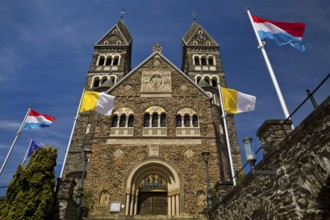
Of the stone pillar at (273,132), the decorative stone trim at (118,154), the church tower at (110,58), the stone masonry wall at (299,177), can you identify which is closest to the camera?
the stone masonry wall at (299,177)

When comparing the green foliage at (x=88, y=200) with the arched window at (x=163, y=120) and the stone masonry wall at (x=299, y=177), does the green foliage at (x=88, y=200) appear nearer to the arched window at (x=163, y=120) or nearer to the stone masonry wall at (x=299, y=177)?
the arched window at (x=163, y=120)

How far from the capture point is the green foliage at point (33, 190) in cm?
930

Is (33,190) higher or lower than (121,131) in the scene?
lower

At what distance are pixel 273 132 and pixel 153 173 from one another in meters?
12.5

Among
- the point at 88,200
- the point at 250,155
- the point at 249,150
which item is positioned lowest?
the point at 250,155

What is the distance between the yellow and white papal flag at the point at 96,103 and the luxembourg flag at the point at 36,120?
2837 millimetres

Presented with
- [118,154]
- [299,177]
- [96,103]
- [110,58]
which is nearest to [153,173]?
[118,154]

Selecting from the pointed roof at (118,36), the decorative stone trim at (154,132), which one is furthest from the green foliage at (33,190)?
the pointed roof at (118,36)

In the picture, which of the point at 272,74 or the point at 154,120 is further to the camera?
the point at 154,120

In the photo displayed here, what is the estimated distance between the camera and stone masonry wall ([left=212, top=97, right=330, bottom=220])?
4.71 metres

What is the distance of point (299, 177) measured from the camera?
17.6 feet

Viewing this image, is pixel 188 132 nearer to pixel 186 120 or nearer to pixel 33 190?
pixel 186 120

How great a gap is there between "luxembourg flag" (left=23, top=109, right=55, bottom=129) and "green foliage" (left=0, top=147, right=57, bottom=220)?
6741mm

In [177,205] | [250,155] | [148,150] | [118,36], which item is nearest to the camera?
[250,155]
